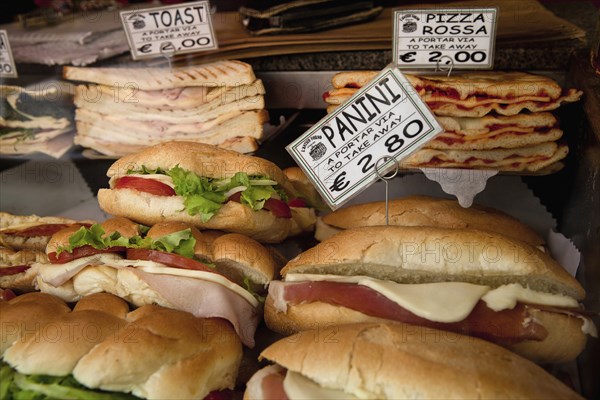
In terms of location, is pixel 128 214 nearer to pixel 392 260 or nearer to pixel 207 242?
pixel 207 242

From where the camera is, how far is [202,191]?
2611mm

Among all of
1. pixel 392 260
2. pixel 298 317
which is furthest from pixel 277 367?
pixel 392 260

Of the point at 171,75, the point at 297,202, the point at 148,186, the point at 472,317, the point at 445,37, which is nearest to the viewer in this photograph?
the point at 472,317

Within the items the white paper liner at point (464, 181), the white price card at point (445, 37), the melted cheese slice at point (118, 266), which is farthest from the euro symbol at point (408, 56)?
the melted cheese slice at point (118, 266)

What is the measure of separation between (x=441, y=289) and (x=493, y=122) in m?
1.24

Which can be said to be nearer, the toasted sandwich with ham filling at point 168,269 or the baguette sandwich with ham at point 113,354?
the baguette sandwich with ham at point 113,354

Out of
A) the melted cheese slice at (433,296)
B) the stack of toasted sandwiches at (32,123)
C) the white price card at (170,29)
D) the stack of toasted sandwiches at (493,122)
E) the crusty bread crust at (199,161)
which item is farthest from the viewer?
the stack of toasted sandwiches at (32,123)

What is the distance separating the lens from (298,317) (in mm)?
2170

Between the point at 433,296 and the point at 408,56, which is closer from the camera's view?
the point at 433,296

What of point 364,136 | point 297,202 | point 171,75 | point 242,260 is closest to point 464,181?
point 364,136

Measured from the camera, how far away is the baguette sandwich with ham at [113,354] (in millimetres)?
1799

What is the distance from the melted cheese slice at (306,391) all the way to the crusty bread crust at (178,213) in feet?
3.30

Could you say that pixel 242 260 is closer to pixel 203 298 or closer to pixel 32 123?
pixel 203 298

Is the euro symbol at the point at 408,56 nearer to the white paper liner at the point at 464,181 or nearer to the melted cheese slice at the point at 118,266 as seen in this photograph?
the white paper liner at the point at 464,181
